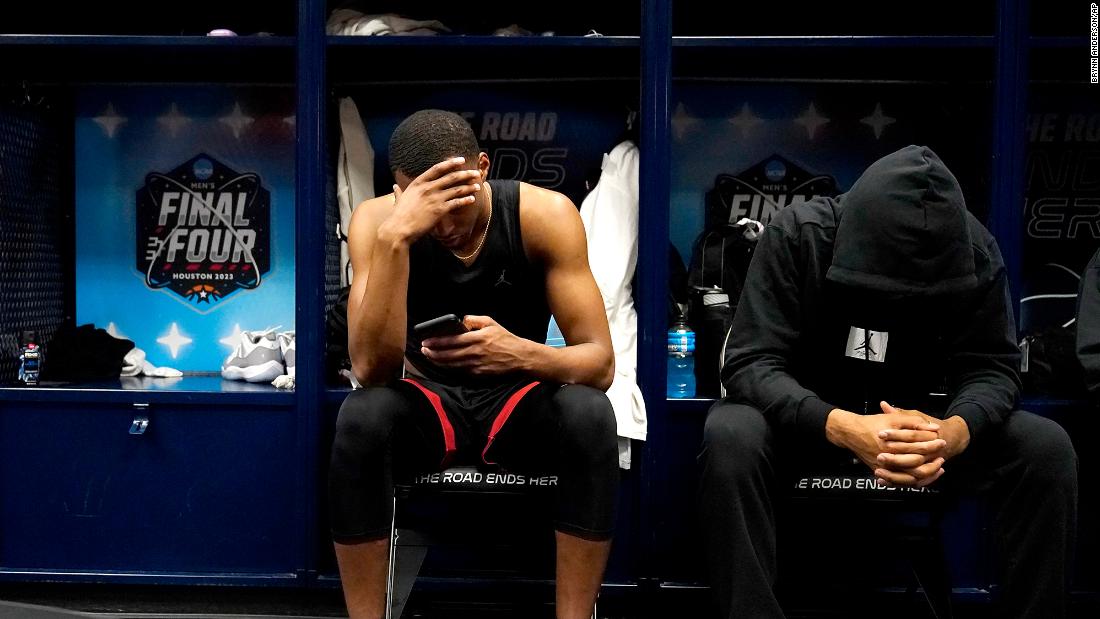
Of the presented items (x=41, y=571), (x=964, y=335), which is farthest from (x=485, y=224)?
Result: (x=41, y=571)

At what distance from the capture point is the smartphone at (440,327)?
5.04ft

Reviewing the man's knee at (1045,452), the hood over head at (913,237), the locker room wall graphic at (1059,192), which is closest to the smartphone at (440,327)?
the hood over head at (913,237)

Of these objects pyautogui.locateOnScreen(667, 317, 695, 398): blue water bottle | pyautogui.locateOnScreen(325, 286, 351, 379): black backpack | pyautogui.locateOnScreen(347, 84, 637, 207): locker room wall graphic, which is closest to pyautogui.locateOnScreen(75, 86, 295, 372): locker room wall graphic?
pyautogui.locateOnScreen(347, 84, 637, 207): locker room wall graphic

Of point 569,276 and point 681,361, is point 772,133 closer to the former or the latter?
point 681,361

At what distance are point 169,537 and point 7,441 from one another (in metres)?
0.49

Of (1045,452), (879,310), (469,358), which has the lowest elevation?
(1045,452)

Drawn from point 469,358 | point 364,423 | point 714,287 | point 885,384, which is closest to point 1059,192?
point 714,287

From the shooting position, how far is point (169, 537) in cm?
208

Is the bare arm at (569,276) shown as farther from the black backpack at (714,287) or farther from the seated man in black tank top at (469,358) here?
the black backpack at (714,287)

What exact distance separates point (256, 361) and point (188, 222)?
26.5 inches

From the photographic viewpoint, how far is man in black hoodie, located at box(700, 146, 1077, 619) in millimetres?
1438

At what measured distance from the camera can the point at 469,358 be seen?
159 centimetres

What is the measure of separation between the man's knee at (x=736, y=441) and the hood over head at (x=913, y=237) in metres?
Answer: 0.32

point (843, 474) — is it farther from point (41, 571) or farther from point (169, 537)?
point (41, 571)
